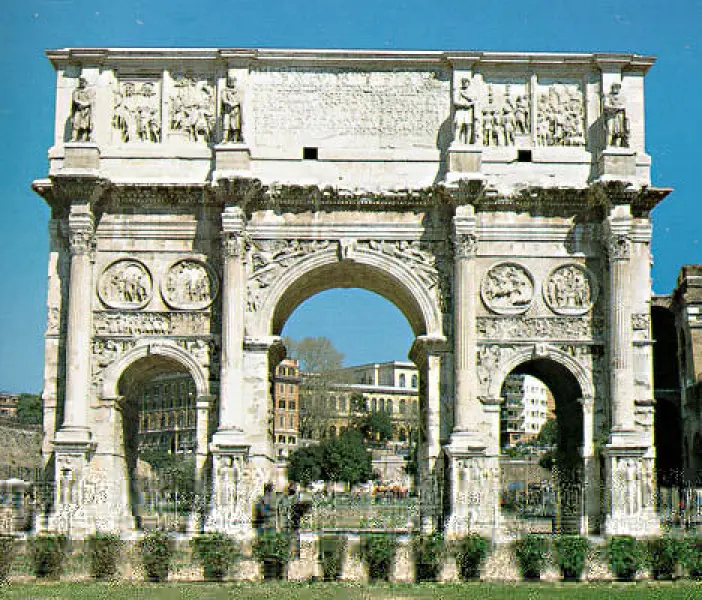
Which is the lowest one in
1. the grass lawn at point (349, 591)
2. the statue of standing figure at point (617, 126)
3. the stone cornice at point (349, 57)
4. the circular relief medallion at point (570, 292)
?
the grass lawn at point (349, 591)

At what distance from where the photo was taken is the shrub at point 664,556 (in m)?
19.3

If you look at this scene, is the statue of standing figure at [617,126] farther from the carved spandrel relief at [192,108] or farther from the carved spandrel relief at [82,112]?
the carved spandrel relief at [82,112]

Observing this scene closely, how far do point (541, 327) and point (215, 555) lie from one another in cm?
878

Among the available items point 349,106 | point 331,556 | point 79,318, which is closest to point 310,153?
point 349,106

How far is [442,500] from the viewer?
931 inches

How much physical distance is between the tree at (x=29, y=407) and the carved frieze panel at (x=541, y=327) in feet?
183

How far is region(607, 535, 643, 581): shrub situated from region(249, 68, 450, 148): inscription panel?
9.34 m

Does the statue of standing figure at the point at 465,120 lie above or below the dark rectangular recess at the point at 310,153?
above

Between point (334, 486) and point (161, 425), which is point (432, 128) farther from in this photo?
point (161, 425)

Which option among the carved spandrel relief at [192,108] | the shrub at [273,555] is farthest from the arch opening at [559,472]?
the carved spandrel relief at [192,108]

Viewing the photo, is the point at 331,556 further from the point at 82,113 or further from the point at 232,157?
the point at 82,113

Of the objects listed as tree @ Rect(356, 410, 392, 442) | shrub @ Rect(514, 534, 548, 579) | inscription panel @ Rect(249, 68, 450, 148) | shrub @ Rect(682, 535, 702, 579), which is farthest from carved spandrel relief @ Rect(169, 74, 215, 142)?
tree @ Rect(356, 410, 392, 442)

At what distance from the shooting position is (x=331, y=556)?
1905 cm

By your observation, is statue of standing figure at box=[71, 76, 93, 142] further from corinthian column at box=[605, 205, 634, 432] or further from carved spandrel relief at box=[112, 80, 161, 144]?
corinthian column at box=[605, 205, 634, 432]
